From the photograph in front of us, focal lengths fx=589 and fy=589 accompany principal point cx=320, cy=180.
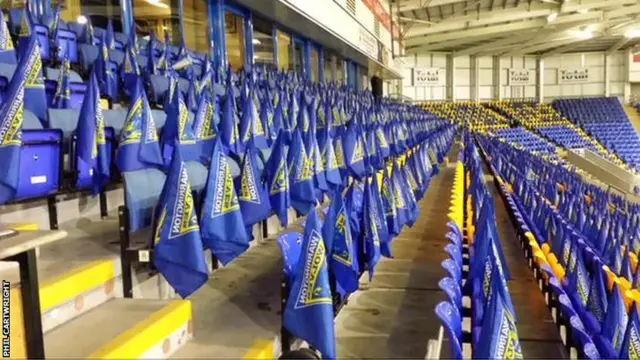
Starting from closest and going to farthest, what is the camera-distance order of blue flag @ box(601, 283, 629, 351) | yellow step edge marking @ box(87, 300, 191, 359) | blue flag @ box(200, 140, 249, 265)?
yellow step edge marking @ box(87, 300, 191, 359), blue flag @ box(200, 140, 249, 265), blue flag @ box(601, 283, 629, 351)

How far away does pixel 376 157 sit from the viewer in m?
4.93

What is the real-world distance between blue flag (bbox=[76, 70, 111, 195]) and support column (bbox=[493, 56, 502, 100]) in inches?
1122

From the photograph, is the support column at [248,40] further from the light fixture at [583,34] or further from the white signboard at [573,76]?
the white signboard at [573,76]

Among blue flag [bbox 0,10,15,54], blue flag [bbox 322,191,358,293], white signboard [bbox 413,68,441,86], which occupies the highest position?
white signboard [bbox 413,68,441,86]

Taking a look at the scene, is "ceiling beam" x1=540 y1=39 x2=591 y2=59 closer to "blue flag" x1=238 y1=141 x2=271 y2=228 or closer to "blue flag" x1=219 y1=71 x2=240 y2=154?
"blue flag" x1=219 y1=71 x2=240 y2=154

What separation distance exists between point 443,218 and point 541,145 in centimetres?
1820

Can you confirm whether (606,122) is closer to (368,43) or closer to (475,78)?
(475,78)

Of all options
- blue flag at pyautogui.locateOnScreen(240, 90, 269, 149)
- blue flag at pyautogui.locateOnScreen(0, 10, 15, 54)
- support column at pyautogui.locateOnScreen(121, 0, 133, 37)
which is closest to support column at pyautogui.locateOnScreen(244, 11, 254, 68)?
support column at pyautogui.locateOnScreen(121, 0, 133, 37)

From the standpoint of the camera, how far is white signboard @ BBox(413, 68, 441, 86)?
27.5 m

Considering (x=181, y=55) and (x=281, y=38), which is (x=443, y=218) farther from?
(x=281, y=38)

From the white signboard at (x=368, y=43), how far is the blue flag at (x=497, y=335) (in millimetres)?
9843

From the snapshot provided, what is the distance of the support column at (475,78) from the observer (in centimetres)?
2842

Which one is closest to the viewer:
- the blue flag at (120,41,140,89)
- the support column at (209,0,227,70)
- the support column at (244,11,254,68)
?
the blue flag at (120,41,140,89)

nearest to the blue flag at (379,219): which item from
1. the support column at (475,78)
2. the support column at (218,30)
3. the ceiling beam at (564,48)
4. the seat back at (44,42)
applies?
the seat back at (44,42)
